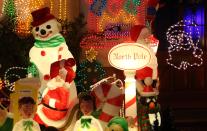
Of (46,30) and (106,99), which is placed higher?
(46,30)

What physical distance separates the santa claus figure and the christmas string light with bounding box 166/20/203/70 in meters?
4.18

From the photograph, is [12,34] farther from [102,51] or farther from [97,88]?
[97,88]

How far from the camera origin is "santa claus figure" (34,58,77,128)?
5152mm

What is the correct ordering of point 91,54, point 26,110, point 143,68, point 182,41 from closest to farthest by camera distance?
1. point 26,110
2. point 143,68
3. point 91,54
4. point 182,41

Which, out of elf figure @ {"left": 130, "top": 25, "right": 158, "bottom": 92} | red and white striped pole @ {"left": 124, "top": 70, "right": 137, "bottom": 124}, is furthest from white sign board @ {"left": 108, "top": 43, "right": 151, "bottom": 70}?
elf figure @ {"left": 130, "top": 25, "right": 158, "bottom": 92}

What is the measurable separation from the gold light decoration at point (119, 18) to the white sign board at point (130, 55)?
2.88 m

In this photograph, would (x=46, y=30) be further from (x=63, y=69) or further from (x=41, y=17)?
(x=63, y=69)

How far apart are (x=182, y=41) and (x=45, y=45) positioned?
14.5 ft

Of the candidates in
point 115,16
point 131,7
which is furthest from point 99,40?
point 131,7

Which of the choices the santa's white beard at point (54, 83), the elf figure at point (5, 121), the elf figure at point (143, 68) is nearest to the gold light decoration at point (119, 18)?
the elf figure at point (143, 68)

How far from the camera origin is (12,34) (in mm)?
7223

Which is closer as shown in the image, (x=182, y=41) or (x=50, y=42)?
(x=50, y=42)

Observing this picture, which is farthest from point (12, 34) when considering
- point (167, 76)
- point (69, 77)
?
point (167, 76)

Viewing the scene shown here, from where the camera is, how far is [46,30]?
568cm
